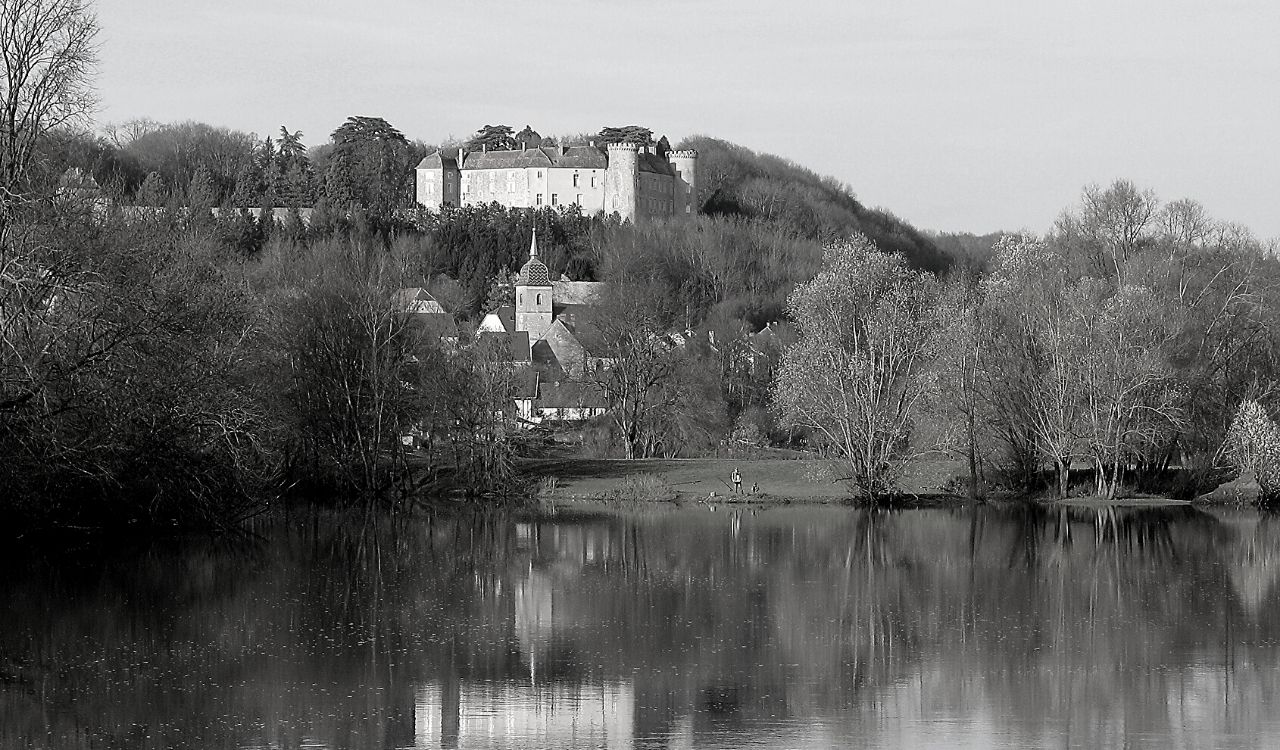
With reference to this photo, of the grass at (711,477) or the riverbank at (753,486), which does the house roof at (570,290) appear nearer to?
the grass at (711,477)

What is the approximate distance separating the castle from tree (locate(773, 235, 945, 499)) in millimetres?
72601

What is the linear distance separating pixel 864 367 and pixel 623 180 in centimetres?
7665

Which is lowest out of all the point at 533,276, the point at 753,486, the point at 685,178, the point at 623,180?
the point at 753,486

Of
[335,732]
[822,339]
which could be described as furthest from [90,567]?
[822,339]

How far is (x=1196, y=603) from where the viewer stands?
78.5ft

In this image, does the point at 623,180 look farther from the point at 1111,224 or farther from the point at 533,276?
the point at 1111,224

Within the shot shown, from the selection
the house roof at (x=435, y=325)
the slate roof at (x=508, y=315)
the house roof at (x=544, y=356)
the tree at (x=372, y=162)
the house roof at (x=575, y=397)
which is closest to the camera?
the house roof at (x=435, y=325)

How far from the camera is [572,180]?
385 feet

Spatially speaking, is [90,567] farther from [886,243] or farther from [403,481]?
[886,243]

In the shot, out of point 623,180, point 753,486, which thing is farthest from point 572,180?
point 753,486

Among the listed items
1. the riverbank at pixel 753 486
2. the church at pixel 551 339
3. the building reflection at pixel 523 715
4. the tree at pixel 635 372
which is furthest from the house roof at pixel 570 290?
the building reflection at pixel 523 715

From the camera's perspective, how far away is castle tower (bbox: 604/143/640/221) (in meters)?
115

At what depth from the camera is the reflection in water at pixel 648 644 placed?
1557cm

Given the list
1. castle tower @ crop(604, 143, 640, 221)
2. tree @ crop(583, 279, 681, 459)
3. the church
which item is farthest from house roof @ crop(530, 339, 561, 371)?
castle tower @ crop(604, 143, 640, 221)
